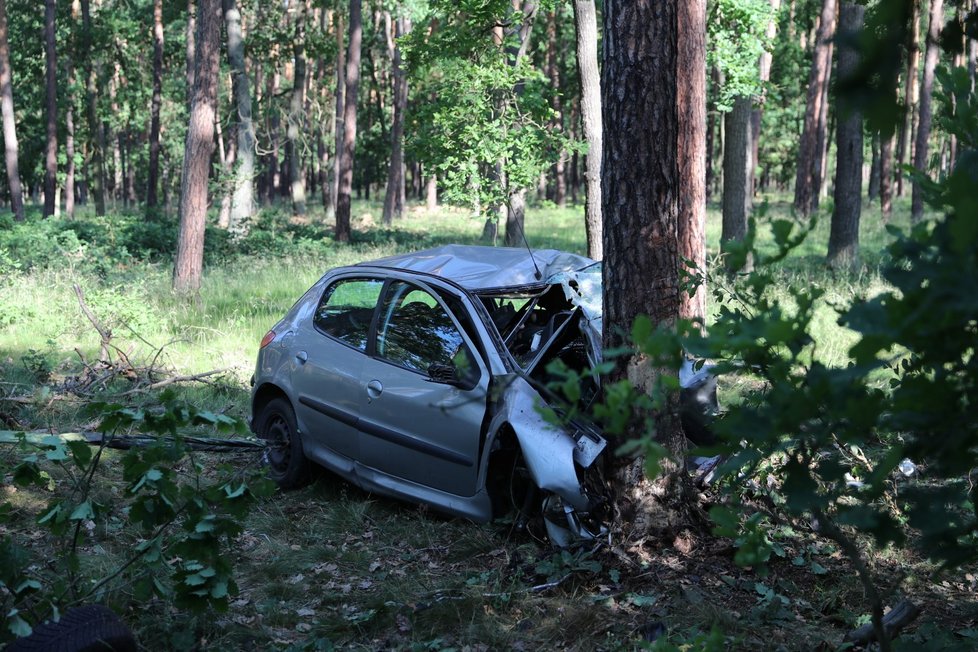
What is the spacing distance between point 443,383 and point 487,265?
1106 mm

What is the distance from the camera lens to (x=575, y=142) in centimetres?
1508

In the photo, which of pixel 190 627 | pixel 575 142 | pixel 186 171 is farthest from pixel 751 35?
pixel 190 627

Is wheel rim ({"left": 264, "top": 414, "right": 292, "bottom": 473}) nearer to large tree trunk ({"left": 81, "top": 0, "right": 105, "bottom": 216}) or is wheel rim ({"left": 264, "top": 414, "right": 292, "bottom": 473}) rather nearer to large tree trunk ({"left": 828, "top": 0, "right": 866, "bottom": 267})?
large tree trunk ({"left": 828, "top": 0, "right": 866, "bottom": 267})

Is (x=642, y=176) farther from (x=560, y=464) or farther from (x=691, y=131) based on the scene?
(x=560, y=464)

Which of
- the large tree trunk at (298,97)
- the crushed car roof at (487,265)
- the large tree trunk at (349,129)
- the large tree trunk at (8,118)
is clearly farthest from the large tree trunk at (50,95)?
the crushed car roof at (487,265)

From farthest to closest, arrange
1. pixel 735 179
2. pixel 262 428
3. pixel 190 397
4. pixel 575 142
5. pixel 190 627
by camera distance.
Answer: pixel 735 179
pixel 575 142
pixel 190 397
pixel 262 428
pixel 190 627

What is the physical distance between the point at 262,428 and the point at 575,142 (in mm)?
9176

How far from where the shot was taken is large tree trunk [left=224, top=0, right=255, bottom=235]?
27.8 meters

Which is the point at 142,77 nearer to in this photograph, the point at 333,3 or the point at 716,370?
the point at 333,3

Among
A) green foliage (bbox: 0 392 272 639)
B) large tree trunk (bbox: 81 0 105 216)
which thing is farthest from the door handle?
large tree trunk (bbox: 81 0 105 216)

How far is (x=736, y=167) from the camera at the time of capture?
16703 mm

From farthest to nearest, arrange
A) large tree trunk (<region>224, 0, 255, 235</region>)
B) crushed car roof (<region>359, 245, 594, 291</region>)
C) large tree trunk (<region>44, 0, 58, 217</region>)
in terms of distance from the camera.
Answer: large tree trunk (<region>44, 0, 58, 217</region>) < large tree trunk (<region>224, 0, 255, 235</region>) < crushed car roof (<region>359, 245, 594, 291</region>)

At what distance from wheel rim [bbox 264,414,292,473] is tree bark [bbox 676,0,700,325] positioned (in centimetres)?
334

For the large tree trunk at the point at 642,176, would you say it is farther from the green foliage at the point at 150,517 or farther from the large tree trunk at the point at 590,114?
the large tree trunk at the point at 590,114
